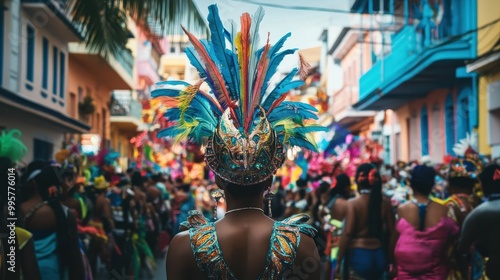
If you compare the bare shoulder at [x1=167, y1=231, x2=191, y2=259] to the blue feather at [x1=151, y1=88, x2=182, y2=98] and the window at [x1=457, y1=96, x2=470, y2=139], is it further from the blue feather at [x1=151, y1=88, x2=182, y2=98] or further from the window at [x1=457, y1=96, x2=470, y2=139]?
the window at [x1=457, y1=96, x2=470, y2=139]

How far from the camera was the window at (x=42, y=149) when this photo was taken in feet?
78.9

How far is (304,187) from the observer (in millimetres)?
16359

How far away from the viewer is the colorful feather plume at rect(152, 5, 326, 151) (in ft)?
13.5

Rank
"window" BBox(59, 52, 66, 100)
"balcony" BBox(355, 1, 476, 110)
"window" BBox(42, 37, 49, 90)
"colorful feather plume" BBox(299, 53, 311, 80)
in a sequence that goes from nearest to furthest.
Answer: "colorful feather plume" BBox(299, 53, 311, 80), "balcony" BBox(355, 1, 476, 110), "window" BBox(42, 37, 49, 90), "window" BBox(59, 52, 66, 100)

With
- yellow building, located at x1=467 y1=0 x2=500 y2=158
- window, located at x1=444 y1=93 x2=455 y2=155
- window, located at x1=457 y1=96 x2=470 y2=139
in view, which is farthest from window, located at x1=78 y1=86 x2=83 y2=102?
yellow building, located at x1=467 y1=0 x2=500 y2=158

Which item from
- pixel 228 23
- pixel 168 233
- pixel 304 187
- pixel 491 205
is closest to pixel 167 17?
pixel 491 205

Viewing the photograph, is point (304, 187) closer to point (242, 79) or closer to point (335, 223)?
point (335, 223)

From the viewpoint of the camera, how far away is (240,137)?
3.86m

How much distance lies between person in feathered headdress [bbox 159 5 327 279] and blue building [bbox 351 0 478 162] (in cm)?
1122

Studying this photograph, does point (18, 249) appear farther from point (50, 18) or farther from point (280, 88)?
point (50, 18)

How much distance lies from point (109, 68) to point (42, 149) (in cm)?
814

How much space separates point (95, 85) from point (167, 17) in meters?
25.8

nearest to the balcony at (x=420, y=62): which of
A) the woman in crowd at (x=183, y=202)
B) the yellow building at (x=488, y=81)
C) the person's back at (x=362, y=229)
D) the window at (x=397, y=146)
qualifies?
the yellow building at (x=488, y=81)

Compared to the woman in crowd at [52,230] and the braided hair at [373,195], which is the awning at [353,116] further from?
the woman in crowd at [52,230]
